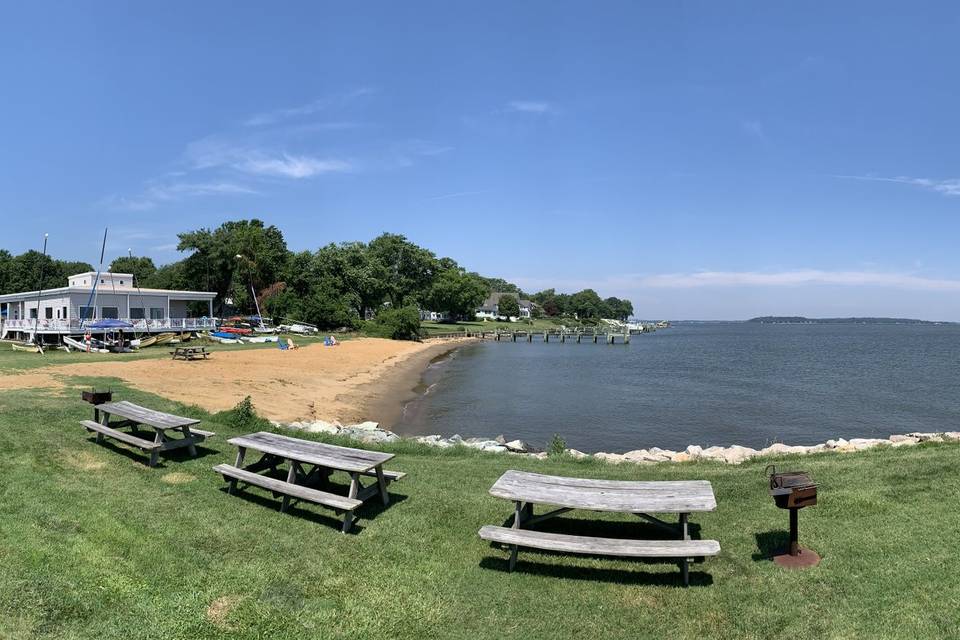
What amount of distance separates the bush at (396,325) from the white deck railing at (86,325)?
70.4 feet

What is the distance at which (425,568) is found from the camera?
18.3 ft

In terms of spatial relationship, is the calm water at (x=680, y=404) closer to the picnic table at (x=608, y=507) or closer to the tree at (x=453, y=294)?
the picnic table at (x=608, y=507)

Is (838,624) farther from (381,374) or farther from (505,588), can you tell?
(381,374)

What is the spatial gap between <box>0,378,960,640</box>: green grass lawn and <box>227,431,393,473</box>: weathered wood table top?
2.11ft

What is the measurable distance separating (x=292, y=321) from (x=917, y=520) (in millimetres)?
56215

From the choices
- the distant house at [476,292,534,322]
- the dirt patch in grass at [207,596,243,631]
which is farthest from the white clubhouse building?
the distant house at [476,292,534,322]

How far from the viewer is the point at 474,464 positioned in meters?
9.73

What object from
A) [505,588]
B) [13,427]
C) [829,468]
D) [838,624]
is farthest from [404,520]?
[13,427]

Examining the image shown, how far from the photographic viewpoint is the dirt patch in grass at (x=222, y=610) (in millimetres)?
4398

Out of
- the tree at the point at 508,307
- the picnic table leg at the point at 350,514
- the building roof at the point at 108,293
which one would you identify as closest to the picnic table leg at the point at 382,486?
the picnic table leg at the point at 350,514

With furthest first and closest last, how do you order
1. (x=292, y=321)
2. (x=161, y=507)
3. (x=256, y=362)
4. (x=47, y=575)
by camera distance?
(x=292, y=321), (x=256, y=362), (x=161, y=507), (x=47, y=575)

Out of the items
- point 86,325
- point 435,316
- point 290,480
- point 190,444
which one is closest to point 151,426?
point 190,444

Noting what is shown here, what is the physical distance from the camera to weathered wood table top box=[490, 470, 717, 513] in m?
5.56

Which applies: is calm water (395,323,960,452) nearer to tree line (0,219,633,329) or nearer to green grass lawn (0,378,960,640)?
green grass lawn (0,378,960,640)
